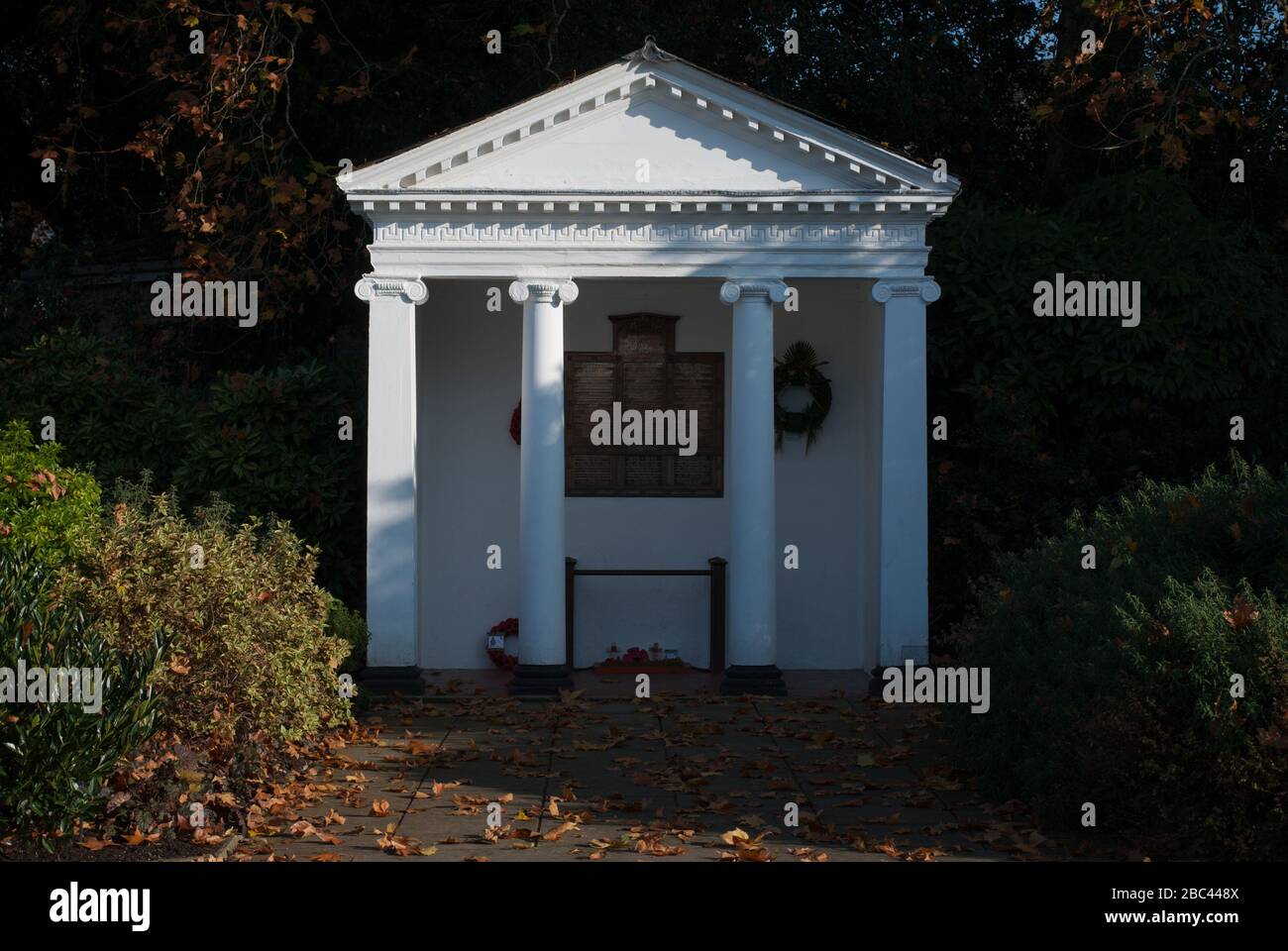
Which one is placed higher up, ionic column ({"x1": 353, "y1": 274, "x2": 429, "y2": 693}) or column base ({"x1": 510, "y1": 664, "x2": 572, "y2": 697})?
ionic column ({"x1": 353, "y1": 274, "x2": 429, "y2": 693})

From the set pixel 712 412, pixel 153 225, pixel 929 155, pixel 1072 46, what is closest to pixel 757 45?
pixel 929 155

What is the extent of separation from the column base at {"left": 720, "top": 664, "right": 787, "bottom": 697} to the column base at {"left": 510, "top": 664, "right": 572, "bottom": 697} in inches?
61.6

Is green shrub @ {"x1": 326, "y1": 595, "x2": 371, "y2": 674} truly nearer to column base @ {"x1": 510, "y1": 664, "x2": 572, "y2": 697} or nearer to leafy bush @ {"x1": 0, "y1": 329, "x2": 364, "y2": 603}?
column base @ {"x1": 510, "y1": 664, "x2": 572, "y2": 697}

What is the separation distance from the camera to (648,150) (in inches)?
551

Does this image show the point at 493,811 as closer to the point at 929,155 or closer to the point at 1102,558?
the point at 1102,558

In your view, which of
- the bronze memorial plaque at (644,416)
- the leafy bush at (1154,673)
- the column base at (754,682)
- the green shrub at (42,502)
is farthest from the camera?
the bronze memorial plaque at (644,416)

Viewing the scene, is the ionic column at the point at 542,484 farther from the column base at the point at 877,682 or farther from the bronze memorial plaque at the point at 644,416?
the column base at the point at 877,682

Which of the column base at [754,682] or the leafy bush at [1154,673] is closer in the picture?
the leafy bush at [1154,673]

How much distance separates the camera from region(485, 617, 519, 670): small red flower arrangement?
15.5 m

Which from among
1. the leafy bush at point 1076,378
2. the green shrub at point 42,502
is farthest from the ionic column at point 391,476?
the leafy bush at point 1076,378

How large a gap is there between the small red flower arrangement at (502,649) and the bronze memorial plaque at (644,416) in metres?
1.62

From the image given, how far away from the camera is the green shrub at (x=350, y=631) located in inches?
522

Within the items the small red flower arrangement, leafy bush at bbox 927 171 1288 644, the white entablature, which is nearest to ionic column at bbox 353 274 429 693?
the white entablature

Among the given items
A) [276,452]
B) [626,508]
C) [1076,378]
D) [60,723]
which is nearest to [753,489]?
[626,508]
